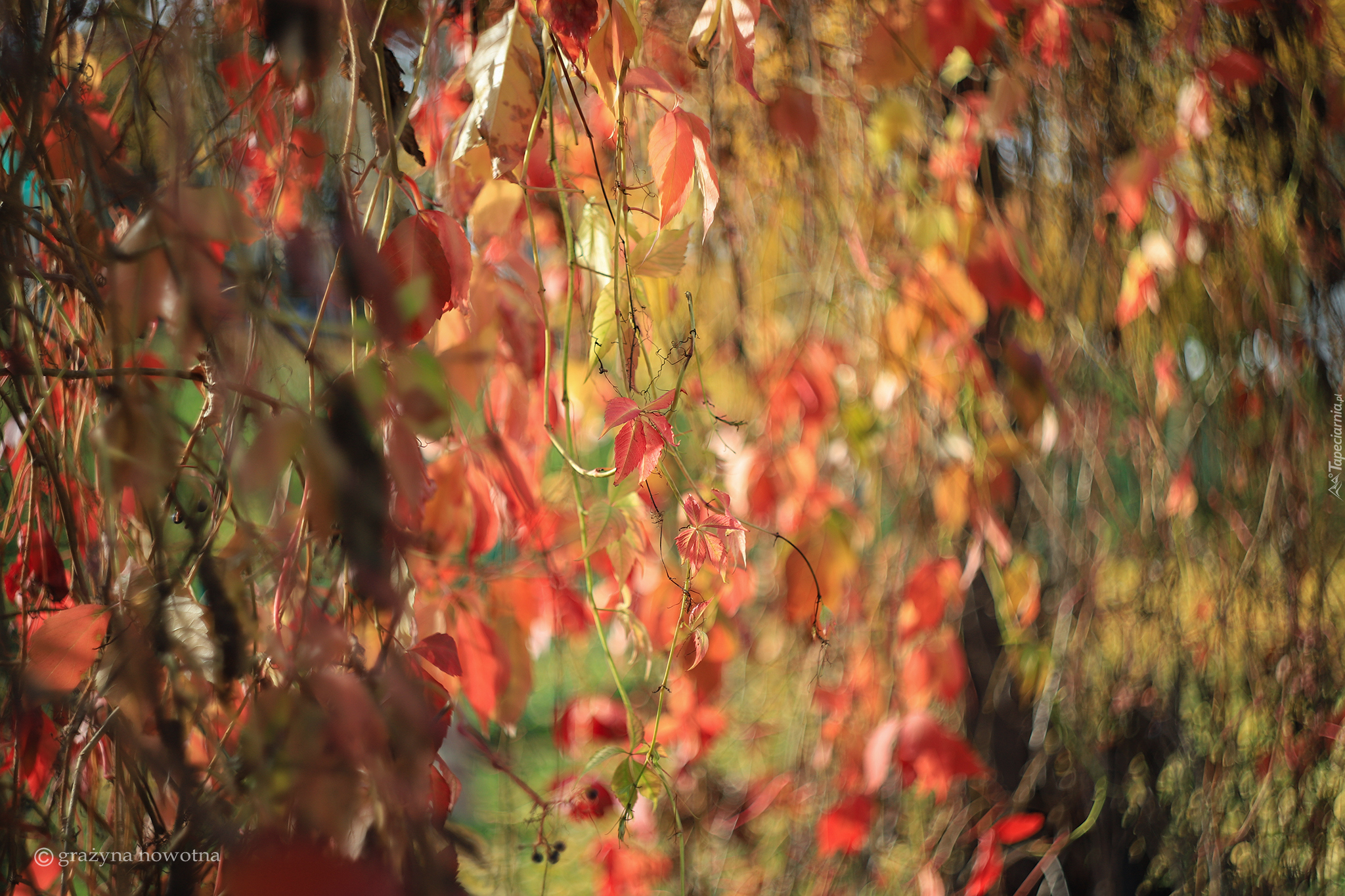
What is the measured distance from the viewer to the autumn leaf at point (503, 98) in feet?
1.50

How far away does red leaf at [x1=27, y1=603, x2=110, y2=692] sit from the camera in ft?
1.29

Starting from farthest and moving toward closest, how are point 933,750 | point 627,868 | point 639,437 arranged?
1. point 627,868
2. point 933,750
3. point 639,437

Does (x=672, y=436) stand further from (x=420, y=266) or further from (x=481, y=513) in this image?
(x=481, y=513)

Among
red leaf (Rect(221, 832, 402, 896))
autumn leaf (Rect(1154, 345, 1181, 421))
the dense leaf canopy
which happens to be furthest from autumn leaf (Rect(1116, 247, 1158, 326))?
red leaf (Rect(221, 832, 402, 896))

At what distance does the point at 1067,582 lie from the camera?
53.6 inches

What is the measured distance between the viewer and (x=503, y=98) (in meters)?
0.46

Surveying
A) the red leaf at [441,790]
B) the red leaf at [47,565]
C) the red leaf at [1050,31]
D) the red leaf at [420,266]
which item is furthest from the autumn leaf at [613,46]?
the red leaf at [1050,31]

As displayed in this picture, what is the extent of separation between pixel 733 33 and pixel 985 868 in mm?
1160

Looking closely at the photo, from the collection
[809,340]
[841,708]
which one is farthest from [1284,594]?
[809,340]

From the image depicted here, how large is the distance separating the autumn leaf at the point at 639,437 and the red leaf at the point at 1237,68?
946 millimetres

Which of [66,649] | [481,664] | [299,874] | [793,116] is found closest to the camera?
[299,874]

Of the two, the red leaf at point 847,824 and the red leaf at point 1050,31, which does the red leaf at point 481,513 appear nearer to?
the red leaf at point 847,824

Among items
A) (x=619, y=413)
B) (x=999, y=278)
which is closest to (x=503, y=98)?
(x=619, y=413)

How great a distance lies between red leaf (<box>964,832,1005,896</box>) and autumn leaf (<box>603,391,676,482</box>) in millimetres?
1016
